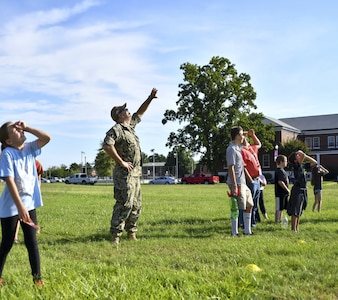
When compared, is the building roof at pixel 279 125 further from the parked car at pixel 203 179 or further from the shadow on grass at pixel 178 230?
the shadow on grass at pixel 178 230

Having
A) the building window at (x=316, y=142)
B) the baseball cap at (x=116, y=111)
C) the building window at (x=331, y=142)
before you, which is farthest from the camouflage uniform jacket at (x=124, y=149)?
the building window at (x=316, y=142)

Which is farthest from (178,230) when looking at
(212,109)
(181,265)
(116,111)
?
(212,109)

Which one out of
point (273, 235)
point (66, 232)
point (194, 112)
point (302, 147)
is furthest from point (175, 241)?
point (302, 147)

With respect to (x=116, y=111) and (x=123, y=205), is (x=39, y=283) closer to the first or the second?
(x=123, y=205)

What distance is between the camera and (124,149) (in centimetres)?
677

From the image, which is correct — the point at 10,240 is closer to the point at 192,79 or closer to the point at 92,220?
the point at 92,220

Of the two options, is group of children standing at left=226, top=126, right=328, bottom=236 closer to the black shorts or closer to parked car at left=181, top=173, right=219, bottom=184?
the black shorts

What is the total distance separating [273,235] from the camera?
7301mm

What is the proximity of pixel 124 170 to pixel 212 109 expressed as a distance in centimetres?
4978

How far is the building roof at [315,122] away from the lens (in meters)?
76.8

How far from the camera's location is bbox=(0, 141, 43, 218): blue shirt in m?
3.99

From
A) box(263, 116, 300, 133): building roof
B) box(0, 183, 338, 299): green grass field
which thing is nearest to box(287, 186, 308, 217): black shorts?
box(0, 183, 338, 299): green grass field

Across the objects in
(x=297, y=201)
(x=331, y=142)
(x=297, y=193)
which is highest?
(x=331, y=142)

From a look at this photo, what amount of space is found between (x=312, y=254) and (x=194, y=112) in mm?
51041
